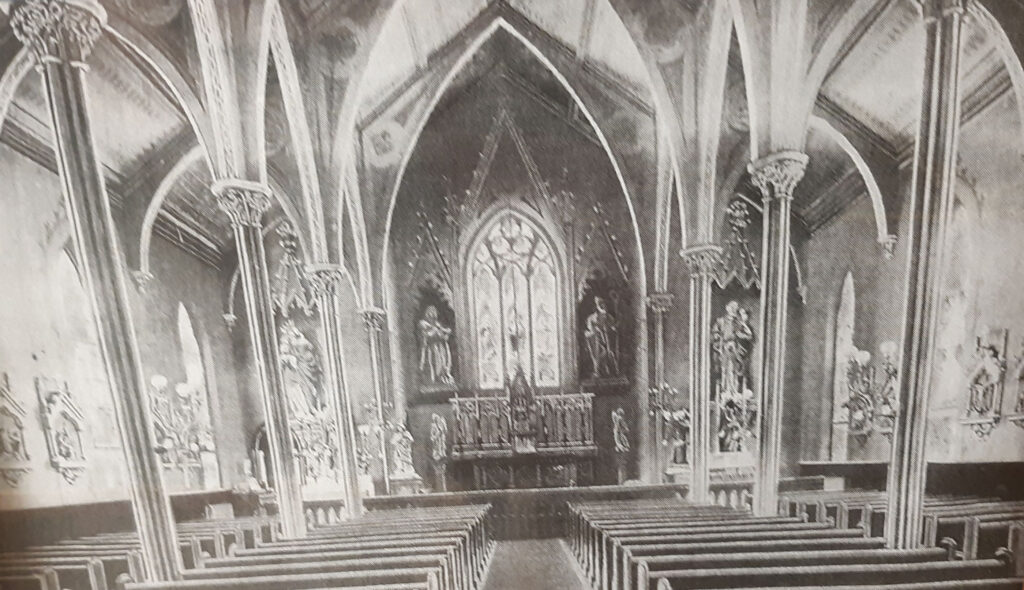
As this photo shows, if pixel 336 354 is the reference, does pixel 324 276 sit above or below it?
above

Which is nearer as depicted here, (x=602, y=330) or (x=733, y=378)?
(x=602, y=330)

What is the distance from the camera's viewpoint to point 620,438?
300cm

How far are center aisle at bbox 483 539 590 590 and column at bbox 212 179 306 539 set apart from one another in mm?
1120

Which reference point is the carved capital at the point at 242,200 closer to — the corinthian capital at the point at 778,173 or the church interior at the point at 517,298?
the church interior at the point at 517,298

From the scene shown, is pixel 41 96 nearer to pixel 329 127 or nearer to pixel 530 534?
pixel 329 127

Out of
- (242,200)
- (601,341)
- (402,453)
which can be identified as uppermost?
(242,200)

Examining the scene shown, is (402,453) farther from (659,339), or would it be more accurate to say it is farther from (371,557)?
(659,339)

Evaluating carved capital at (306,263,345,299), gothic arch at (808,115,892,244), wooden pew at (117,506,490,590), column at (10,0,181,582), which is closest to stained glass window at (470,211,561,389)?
carved capital at (306,263,345,299)

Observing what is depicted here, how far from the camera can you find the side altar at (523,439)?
2.91 metres

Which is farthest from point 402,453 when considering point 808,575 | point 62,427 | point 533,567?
point 808,575

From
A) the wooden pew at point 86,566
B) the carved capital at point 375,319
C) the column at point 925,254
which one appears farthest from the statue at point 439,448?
the column at point 925,254

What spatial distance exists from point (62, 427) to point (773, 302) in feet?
12.0

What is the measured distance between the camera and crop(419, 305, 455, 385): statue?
9.57ft

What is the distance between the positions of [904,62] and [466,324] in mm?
2443
